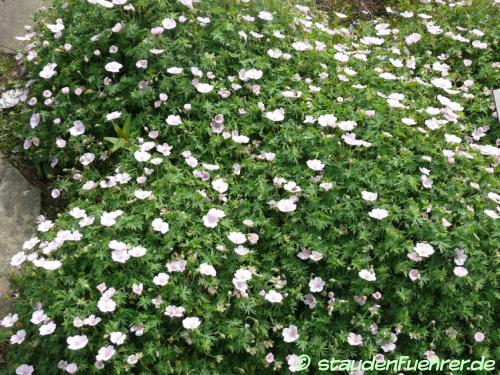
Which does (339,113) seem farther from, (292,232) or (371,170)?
(292,232)

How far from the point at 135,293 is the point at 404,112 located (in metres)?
2.32

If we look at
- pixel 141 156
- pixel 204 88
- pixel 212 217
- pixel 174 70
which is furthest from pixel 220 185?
Answer: pixel 174 70

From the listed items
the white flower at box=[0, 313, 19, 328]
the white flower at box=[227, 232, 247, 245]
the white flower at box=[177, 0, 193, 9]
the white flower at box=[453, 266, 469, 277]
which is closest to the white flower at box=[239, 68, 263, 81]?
the white flower at box=[177, 0, 193, 9]

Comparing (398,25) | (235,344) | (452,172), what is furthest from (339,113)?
(398,25)

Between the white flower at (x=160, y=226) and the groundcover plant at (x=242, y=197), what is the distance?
0.01 m

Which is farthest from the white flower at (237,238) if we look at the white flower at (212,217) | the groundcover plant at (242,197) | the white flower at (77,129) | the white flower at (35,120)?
the white flower at (35,120)

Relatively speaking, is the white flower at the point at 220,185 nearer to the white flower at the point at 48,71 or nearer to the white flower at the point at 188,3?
the white flower at the point at 188,3

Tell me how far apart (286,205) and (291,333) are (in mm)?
778

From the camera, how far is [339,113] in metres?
3.92

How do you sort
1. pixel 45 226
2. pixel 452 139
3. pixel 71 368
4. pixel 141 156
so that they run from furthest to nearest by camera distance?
pixel 452 139 < pixel 141 156 < pixel 45 226 < pixel 71 368

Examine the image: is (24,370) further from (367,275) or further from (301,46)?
(301,46)

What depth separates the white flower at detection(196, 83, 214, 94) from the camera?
3.93m

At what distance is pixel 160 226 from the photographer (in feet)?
10.5

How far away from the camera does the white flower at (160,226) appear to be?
125 inches
